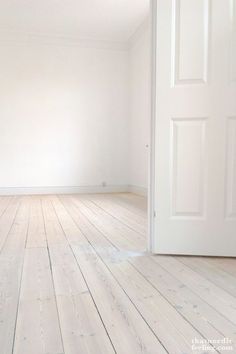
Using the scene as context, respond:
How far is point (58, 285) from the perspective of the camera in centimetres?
163

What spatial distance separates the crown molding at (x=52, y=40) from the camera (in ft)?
19.0

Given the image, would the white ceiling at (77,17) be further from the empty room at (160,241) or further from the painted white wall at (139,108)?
the empty room at (160,241)

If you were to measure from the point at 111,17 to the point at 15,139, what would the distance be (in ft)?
8.29

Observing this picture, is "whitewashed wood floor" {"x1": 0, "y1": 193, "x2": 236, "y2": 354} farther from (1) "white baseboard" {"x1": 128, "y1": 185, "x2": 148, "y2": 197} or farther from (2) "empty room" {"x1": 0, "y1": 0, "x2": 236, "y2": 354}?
(1) "white baseboard" {"x1": 128, "y1": 185, "x2": 148, "y2": 197}

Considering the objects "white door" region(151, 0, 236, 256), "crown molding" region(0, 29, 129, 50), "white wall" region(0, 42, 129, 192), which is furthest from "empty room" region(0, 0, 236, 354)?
"crown molding" region(0, 29, 129, 50)

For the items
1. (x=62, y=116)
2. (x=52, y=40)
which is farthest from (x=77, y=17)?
(x=62, y=116)

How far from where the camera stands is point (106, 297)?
1491 millimetres

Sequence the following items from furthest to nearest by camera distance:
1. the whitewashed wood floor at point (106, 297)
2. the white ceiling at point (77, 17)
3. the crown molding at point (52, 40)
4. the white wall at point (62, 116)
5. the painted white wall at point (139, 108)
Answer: the white wall at point (62, 116) < the crown molding at point (52, 40) < the painted white wall at point (139, 108) < the white ceiling at point (77, 17) < the whitewashed wood floor at point (106, 297)

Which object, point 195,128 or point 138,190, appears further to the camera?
point 138,190

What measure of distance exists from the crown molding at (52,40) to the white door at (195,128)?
14.1ft

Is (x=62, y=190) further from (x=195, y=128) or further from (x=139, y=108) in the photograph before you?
(x=195, y=128)

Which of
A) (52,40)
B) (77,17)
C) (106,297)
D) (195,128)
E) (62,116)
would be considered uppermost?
(77,17)

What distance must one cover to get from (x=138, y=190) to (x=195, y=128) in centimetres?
382

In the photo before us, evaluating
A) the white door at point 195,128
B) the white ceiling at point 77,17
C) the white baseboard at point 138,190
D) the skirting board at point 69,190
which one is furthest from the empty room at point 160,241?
the white ceiling at point 77,17
